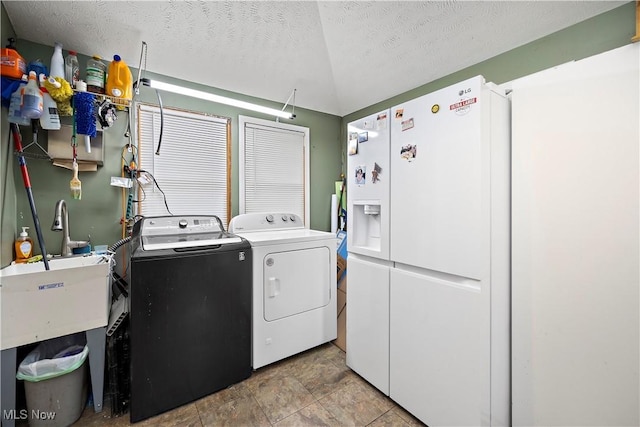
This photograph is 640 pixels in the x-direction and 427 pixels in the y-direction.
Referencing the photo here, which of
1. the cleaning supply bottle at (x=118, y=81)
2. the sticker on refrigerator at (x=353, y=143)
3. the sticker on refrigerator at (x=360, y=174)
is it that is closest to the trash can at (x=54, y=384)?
the cleaning supply bottle at (x=118, y=81)

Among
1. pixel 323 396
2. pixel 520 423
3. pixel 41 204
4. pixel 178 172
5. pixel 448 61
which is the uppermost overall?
pixel 448 61

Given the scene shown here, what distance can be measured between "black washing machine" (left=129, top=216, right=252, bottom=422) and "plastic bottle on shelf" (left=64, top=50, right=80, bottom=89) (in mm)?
1121

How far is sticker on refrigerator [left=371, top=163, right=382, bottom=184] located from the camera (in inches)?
70.6

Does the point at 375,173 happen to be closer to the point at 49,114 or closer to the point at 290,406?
the point at 290,406

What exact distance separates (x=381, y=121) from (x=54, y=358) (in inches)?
99.5

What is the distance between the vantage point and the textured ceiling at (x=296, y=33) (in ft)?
5.66

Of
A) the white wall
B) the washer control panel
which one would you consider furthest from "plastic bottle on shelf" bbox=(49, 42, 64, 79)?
the white wall

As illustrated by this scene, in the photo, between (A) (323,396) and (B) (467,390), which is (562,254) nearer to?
(B) (467,390)

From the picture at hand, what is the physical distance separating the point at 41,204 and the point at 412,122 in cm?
271

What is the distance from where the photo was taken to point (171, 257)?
164 cm

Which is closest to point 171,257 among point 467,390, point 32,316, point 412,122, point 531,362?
point 32,316

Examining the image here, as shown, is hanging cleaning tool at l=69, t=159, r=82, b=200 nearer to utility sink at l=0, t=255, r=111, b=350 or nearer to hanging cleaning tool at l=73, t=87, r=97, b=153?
hanging cleaning tool at l=73, t=87, r=97, b=153

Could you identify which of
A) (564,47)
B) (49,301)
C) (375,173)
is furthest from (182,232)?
(564,47)

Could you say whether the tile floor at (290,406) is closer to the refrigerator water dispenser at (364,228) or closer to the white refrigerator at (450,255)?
the white refrigerator at (450,255)
